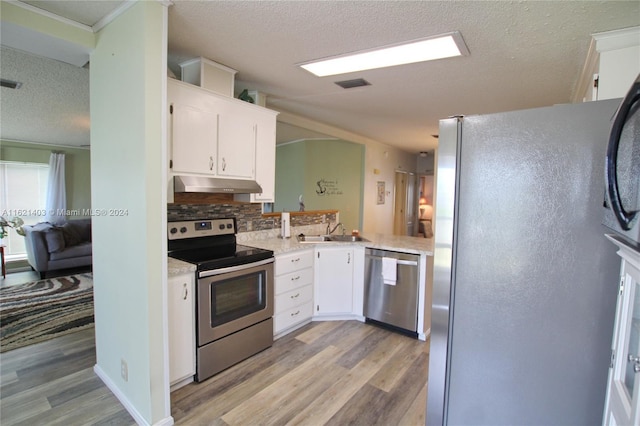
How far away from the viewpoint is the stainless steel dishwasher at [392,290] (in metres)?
3.17

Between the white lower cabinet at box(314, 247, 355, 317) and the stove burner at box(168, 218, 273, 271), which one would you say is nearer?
the stove burner at box(168, 218, 273, 271)

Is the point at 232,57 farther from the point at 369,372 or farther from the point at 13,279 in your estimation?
the point at 13,279

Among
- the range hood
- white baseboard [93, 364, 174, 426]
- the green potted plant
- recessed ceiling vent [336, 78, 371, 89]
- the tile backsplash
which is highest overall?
recessed ceiling vent [336, 78, 371, 89]

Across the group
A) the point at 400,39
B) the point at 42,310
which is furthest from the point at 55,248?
the point at 400,39

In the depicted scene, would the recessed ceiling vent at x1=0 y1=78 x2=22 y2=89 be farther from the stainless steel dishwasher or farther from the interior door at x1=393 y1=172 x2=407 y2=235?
the interior door at x1=393 y1=172 x2=407 y2=235

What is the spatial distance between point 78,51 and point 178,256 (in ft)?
5.16

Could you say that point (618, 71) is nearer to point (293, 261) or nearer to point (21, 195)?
point (293, 261)

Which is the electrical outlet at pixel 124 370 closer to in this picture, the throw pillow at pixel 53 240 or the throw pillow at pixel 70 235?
the throw pillow at pixel 53 240

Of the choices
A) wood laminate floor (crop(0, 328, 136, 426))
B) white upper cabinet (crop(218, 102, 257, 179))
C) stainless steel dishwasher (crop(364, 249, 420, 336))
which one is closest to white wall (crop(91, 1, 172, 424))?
wood laminate floor (crop(0, 328, 136, 426))

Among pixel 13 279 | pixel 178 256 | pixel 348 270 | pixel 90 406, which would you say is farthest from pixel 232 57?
pixel 13 279

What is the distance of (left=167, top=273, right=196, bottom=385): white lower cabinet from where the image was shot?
2180 millimetres

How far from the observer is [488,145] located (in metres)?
1.30

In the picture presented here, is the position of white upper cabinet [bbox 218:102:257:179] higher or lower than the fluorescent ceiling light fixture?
lower

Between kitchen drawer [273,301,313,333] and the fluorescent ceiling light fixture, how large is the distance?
7.38ft
